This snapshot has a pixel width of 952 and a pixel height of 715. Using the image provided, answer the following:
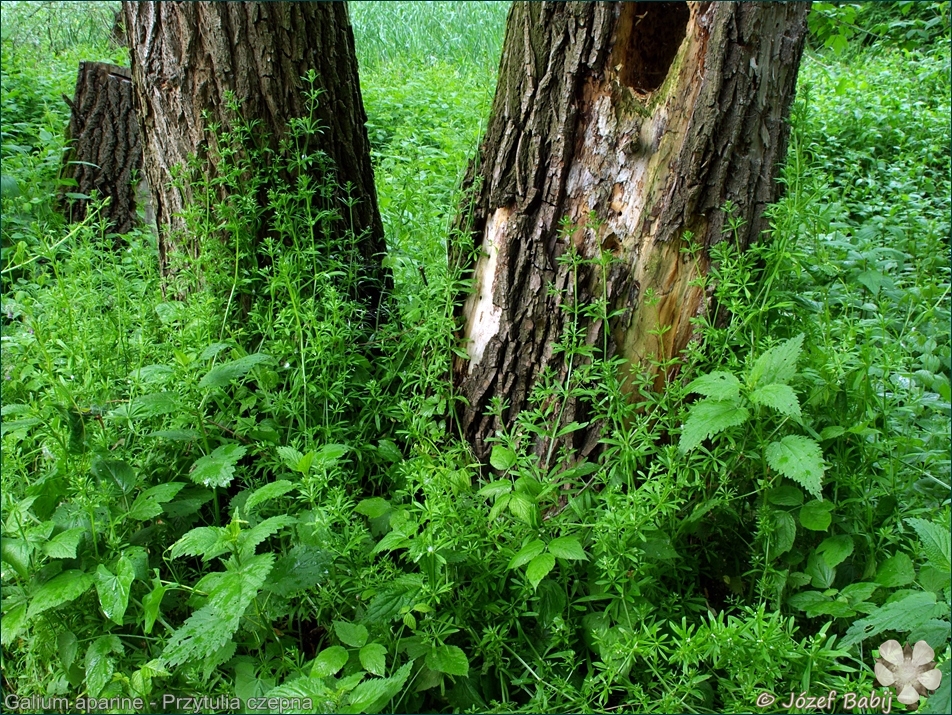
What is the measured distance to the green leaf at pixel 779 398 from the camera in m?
2.00

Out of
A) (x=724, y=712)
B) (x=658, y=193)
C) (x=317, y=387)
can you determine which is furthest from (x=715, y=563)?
(x=317, y=387)

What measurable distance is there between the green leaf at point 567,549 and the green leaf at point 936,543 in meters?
0.85

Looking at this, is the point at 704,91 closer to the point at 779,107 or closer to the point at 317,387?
the point at 779,107

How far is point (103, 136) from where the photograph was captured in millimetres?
4844

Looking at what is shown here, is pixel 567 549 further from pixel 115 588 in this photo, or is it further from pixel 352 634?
pixel 115 588

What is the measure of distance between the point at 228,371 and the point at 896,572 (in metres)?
2.08

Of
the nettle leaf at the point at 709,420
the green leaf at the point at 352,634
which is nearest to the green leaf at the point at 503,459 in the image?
the nettle leaf at the point at 709,420

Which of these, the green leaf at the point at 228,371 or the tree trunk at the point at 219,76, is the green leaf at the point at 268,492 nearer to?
the green leaf at the point at 228,371

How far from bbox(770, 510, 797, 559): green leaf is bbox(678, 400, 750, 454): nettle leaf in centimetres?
34

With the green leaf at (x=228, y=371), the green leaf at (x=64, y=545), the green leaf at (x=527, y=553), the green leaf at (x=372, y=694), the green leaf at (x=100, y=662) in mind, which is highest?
the green leaf at (x=228, y=371)

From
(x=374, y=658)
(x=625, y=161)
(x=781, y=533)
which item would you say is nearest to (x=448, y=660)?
(x=374, y=658)

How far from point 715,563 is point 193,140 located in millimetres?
2453

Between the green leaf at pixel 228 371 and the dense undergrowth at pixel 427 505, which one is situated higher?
the green leaf at pixel 228 371

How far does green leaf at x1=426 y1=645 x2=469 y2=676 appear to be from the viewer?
197cm
